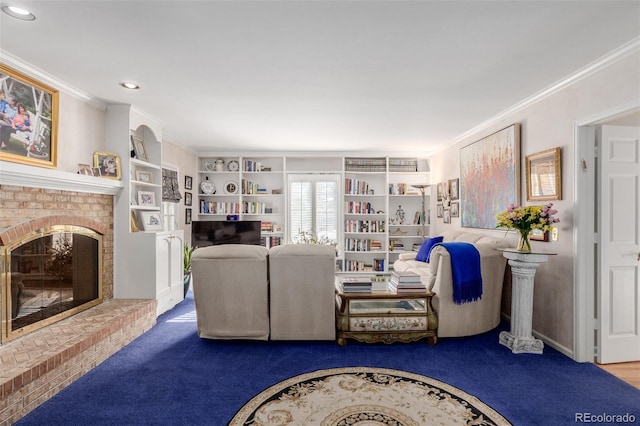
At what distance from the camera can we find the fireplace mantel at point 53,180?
259 cm

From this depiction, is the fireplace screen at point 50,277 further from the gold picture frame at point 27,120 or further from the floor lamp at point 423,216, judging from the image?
the floor lamp at point 423,216

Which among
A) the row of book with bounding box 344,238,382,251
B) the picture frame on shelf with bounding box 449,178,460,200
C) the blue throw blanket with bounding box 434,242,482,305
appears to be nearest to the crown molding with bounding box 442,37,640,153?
the picture frame on shelf with bounding box 449,178,460,200

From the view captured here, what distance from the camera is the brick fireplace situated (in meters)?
2.27

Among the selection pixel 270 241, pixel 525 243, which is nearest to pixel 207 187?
pixel 270 241

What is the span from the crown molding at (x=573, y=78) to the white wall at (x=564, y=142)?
1.1 inches

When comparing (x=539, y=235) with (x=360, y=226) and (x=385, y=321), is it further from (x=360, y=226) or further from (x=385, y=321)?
(x=360, y=226)

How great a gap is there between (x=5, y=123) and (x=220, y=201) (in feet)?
13.9

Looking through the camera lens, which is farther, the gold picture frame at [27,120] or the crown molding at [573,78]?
the gold picture frame at [27,120]

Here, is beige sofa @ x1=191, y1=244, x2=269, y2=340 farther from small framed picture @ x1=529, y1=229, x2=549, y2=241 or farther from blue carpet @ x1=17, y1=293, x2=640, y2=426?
small framed picture @ x1=529, y1=229, x2=549, y2=241

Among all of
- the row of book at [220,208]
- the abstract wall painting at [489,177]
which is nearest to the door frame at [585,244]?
the abstract wall painting at [489,177]

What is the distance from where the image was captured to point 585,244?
9.87ft

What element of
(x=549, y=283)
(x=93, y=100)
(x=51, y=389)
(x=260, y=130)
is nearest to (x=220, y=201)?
(x=260, y=130)

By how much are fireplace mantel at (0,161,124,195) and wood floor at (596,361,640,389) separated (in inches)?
202

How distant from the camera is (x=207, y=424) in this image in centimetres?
211
